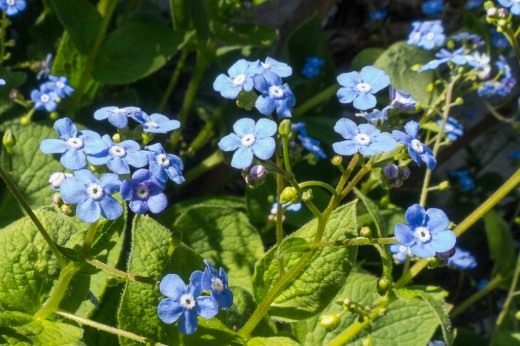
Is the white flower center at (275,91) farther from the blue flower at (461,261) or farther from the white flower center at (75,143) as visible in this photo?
the blue flower at (461,261)

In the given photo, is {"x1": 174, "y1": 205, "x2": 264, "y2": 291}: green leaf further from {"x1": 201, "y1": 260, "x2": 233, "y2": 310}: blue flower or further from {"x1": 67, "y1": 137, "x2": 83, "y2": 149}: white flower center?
{"x1": 67, "y1": 137, "x2": 83, "y2": 149}: white flower center

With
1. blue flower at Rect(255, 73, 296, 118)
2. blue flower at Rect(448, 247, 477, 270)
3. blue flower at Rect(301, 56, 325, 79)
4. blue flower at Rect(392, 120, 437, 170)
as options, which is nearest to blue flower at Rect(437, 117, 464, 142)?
blue flower at Rect(448, 247, 477, 270)

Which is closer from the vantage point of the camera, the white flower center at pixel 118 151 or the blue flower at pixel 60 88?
the white flower center at pixel 118 151

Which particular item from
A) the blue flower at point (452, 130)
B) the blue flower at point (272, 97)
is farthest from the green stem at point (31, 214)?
the blue flower at point (452, 130)

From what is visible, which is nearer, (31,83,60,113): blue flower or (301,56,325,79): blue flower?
(31,83,60,113): blue flower

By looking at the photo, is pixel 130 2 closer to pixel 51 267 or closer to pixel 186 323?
Answer: pixel 51 267

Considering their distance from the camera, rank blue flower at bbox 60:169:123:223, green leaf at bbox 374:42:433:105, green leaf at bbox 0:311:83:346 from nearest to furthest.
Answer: blue flower at bbox 60:169:123:223 → green leaf at bbox 0:311:83:346 → green leaf at bbox 374:42:433:105
